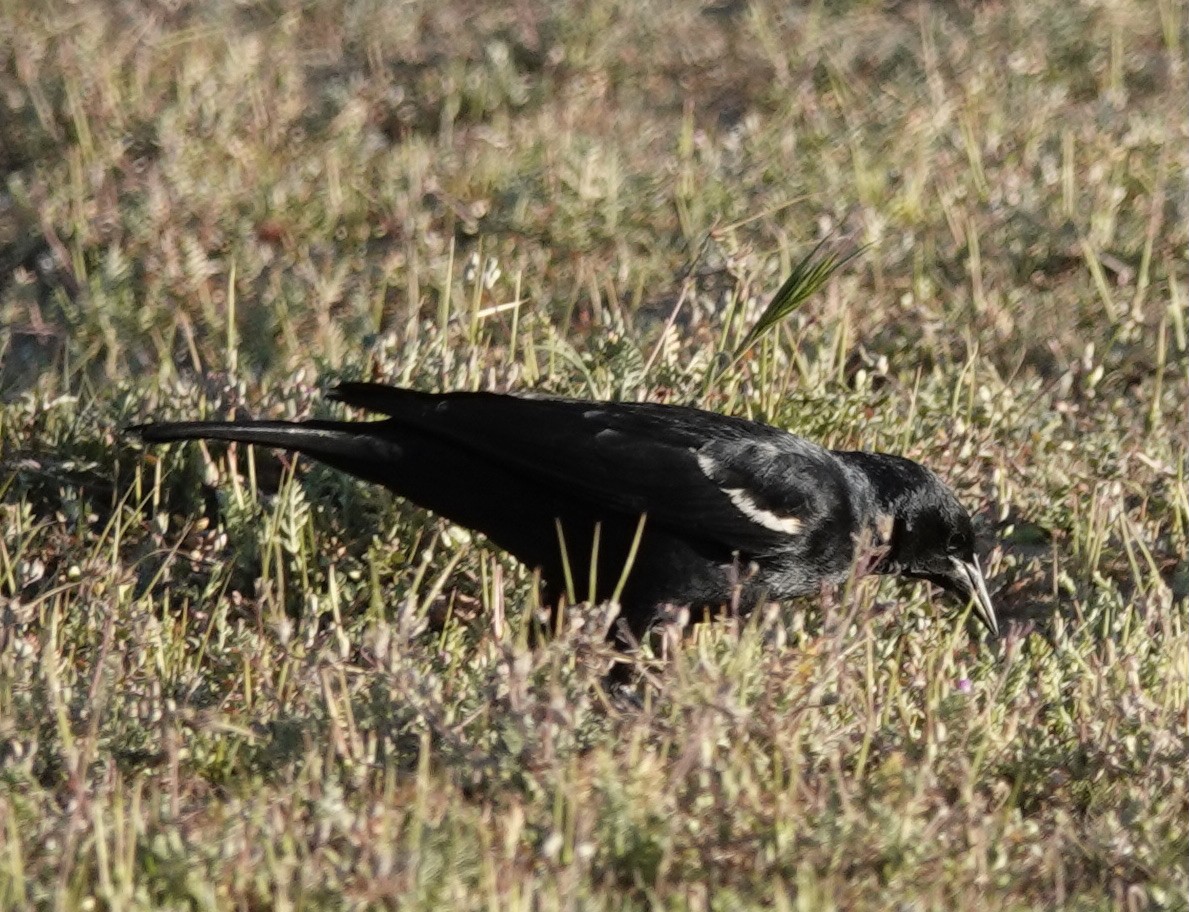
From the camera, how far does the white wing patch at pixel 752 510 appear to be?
471 centimetres

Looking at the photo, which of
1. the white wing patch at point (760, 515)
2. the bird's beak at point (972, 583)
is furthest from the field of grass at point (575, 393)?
the white wing patch at point (760, 515)

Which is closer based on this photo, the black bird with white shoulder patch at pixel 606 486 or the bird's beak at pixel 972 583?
the black bird with white shoulder patch at pixel 606 486

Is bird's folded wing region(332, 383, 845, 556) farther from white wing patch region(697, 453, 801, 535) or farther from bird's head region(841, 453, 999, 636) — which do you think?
bird's head region(841, 453, 999, 636)

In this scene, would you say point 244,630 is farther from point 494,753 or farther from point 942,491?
point 942,491

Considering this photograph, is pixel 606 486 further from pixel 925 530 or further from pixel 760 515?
pixel 925 530

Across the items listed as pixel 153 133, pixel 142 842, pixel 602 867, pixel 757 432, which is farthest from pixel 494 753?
pixel 153 133

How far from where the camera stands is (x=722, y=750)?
11.6 feet

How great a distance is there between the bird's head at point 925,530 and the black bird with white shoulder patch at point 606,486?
0.37ft

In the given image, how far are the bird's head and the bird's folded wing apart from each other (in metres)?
0.15

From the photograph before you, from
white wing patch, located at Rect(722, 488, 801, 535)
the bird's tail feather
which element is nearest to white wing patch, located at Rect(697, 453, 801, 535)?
white wing patch, located at Rect(722, 488, 801, 535)

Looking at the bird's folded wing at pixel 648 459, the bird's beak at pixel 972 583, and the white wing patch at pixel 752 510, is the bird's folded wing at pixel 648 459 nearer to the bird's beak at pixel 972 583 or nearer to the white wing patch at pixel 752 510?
the white wing patch at pixel 752 510

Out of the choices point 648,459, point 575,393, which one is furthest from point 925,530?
point 575,393

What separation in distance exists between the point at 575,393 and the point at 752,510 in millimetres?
917

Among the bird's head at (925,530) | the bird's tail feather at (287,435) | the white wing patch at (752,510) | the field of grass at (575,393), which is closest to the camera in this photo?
the field of grass at (575,393)
